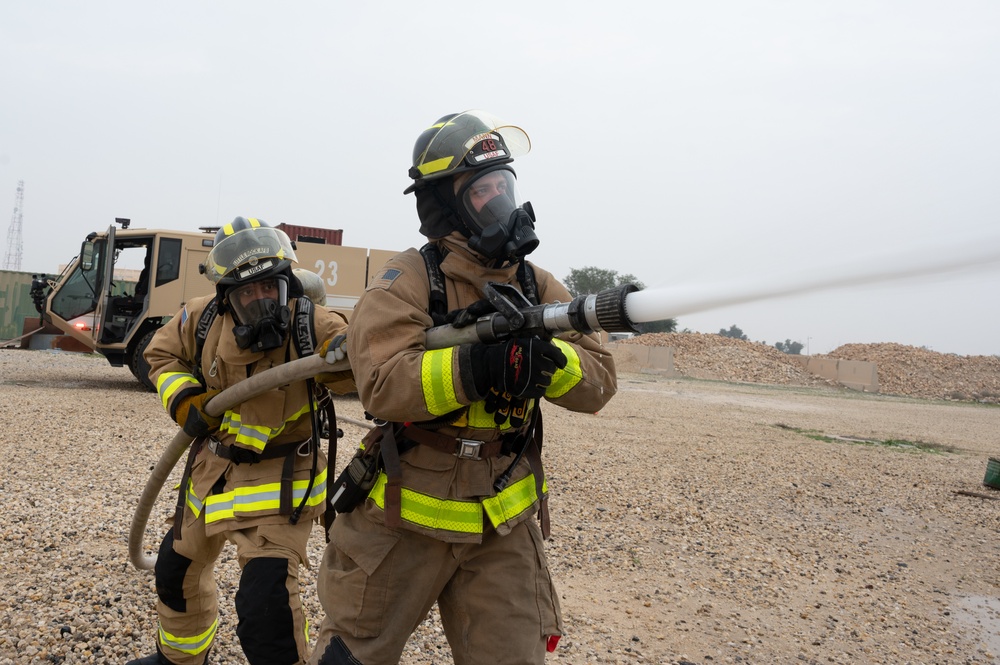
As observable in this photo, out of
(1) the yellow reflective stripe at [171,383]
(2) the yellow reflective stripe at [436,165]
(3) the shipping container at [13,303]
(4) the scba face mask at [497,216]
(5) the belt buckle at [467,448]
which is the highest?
(2) the yellow reflective stripe at [436,165]

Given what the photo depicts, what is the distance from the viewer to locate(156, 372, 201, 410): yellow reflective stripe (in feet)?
10.4

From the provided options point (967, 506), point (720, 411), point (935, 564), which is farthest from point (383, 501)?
point (720, 411)

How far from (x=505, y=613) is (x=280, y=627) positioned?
35.3 inches

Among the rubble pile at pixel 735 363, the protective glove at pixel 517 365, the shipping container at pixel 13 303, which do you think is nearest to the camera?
the protective glove at pixel 517 365

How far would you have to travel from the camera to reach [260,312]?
3158 mm

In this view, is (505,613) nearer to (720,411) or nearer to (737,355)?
(720,411)

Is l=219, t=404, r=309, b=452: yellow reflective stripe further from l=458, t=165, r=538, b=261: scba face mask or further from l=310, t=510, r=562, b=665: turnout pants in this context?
l=458, t=165, r=538, b=261: scba face mask

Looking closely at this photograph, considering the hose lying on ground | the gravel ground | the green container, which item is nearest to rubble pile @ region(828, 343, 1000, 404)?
the gravel ground

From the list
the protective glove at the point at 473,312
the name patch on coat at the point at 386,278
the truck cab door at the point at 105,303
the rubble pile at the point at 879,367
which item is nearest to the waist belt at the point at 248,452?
the name patch on coat at the point at 386,278

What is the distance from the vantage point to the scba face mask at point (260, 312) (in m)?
3.06

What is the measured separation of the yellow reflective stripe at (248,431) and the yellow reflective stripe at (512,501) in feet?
3.66

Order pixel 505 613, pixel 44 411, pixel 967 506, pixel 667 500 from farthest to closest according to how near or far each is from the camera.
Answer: pixel 44 411, pixel 967 506, pixel 667 500, pixel 505 613

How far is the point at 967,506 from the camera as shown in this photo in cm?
783

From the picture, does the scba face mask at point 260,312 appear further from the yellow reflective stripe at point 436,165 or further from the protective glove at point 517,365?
the protective glove at point 517,365
